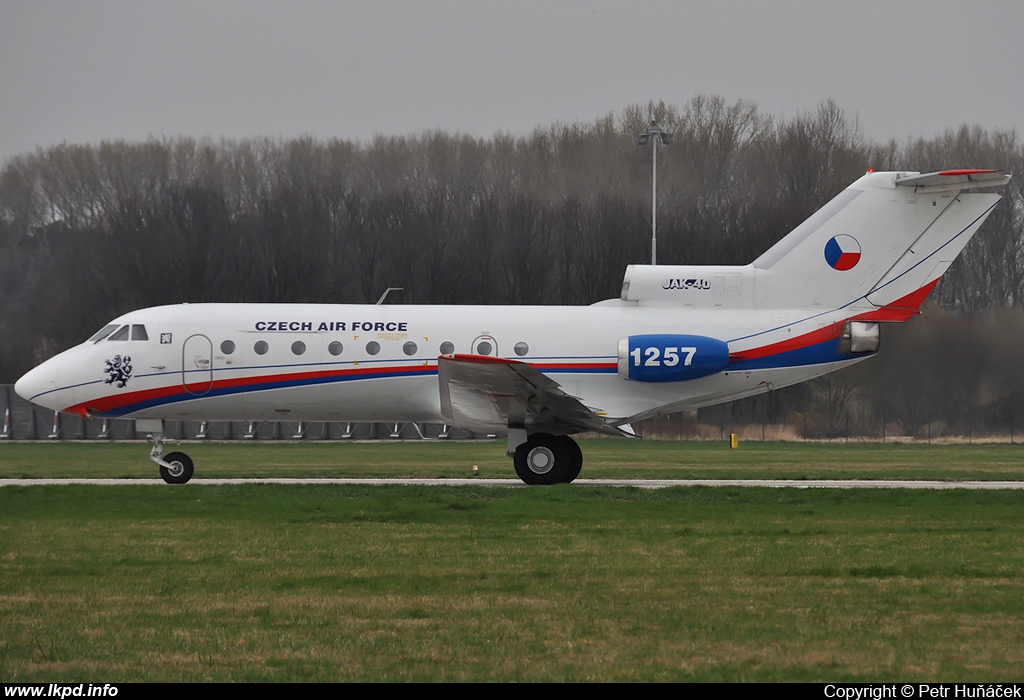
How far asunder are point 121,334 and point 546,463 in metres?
8.42

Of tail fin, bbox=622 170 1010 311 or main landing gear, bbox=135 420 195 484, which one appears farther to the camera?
main landing gear, bbox=135 420 195 484

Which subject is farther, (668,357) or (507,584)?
(668,357)

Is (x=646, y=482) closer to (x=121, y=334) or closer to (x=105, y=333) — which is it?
(x=121, y=334)

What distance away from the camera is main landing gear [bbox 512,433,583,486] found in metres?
21.4

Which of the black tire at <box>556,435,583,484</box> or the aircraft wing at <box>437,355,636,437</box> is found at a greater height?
the aircraft wing at <box>437,355,636,437</box>

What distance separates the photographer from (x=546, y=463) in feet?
70.3

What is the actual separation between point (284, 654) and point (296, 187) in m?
44.4

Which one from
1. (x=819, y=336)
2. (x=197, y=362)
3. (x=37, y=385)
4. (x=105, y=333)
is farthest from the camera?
(x=105, y=333)

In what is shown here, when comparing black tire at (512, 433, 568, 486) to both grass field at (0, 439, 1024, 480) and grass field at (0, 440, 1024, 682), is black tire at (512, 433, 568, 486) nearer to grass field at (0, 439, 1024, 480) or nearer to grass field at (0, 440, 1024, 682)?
grass field at (0, 440, 1024, 682)

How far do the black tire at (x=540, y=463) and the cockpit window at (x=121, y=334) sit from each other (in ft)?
25.4

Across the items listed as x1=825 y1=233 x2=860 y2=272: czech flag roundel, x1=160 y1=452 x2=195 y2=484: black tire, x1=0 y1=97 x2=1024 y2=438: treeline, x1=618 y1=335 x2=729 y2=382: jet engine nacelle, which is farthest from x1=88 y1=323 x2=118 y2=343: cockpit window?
x1=0 y1=97 x2=1024 y2=438: treeline

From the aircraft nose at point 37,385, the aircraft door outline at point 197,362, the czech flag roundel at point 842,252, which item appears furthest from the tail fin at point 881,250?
the aircraft nose at point 37,385

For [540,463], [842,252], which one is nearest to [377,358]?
[540,463]

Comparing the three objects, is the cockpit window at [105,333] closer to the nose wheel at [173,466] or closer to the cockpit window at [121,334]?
the cockpit window at [121,334]
